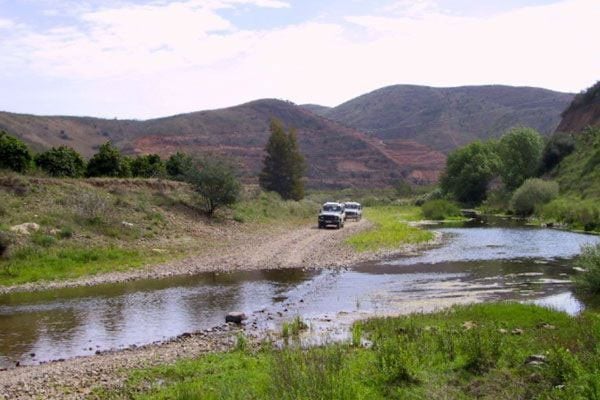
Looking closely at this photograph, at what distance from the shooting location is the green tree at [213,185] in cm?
5028

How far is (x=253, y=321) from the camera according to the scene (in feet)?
62.7

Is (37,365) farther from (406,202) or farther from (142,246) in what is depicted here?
(406,202)

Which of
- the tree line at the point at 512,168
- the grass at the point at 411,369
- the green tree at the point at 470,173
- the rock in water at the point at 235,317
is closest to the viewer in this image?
the grass at the point at 411,369

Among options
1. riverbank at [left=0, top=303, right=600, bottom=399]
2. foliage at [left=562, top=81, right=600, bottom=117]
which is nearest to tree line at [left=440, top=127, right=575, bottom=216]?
foliage at [left=562, top=81, right=600, bottom=117]

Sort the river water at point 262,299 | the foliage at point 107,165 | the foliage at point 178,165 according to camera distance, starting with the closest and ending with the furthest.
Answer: the river water at point 262,299
the foliage at point 107,165
the foliage at point 178,165

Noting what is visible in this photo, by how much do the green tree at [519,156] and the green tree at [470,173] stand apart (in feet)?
11.1

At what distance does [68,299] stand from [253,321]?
885 cm

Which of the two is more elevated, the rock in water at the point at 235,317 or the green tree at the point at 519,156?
the green tree at the point at 519,156

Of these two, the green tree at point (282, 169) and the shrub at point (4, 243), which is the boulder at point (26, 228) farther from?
the green tree at point (282, 169)

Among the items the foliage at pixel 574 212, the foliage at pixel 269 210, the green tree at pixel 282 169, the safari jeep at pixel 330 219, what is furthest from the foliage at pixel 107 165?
the foliage at pixel 574 212

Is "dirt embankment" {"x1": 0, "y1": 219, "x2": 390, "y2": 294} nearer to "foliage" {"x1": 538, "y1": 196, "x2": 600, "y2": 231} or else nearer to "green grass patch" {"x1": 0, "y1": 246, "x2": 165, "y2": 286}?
"green grass patch" {"x1": 0, "y1": 246, "x2": 165, "y2": 286}

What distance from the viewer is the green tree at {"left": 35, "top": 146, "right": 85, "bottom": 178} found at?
4341cm

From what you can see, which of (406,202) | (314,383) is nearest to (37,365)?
(314,383)

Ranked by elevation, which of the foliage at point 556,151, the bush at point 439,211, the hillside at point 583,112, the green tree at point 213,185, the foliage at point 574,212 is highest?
the hillside at point 583,112
